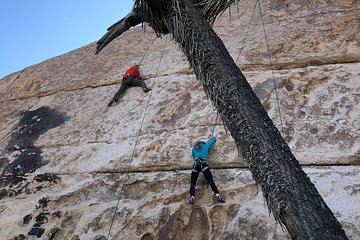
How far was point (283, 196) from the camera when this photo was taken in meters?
3.55

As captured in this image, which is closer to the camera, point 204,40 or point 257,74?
point 204,40

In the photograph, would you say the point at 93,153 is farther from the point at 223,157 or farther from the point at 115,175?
the point at 223,157

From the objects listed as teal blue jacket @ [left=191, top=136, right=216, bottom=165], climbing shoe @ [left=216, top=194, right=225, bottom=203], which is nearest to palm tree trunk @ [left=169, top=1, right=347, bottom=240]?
climbing shoe @ [left=216, top=194, right=225, bottom=203]

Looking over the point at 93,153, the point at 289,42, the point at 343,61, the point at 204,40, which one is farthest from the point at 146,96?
the point at 204,40

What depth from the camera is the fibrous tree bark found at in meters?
3.43

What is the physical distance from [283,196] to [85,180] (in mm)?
5387

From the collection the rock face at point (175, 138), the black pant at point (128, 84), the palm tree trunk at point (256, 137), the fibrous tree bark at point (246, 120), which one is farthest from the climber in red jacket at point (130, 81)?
the palm tree trunk at point (256, 137)

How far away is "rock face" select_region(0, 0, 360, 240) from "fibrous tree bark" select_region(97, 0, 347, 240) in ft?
3.85

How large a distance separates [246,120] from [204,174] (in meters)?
3.24

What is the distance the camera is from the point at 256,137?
12.6 feet

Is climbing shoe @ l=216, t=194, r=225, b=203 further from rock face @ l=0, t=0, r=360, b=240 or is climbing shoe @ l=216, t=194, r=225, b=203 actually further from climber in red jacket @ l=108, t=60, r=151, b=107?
climber in red jacket @ l=108, t=60, r=151, b=107

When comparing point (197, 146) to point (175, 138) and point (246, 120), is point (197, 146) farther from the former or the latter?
point (246, 120)

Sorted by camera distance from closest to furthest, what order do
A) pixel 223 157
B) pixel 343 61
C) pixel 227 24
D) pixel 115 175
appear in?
1. pixel 223 157
2. pixel 115 175
3. pixel 343 61
4. pixel 227 24

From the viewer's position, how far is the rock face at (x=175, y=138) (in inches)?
263
